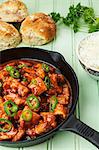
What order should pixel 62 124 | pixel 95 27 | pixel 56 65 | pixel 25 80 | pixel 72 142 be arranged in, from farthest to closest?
pixel 95 27, pixel 56 65, pixel 25 80, pixel 72 142, pixel 62 124

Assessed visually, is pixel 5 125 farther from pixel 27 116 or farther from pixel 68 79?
pixel 68 79

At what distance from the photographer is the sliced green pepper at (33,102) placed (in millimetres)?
1653

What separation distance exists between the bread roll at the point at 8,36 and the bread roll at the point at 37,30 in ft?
0.18

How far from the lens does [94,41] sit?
2.00 meters

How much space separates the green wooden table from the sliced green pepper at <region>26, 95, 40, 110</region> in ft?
0.59

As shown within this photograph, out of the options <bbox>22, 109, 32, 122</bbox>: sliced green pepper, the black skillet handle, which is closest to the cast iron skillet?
the black skillet handle

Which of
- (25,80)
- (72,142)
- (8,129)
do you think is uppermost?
(25,80)

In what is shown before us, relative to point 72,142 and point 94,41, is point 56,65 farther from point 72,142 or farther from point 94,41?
point 72,142

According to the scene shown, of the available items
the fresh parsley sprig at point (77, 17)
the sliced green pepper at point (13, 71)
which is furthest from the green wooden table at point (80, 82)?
the sliced green pepper at point (13, 71)

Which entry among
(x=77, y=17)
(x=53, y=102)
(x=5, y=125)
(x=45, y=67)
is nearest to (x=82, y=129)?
(x=53, y=102)

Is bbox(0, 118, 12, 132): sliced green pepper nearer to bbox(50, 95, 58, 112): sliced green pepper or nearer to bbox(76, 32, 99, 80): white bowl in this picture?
bbox(50, 95, 58, 112): sliced green pepper

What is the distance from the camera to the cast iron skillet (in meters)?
1.50

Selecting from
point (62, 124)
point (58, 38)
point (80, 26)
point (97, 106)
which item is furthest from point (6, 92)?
point (80, 26)

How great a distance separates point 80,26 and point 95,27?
0.48 feet
